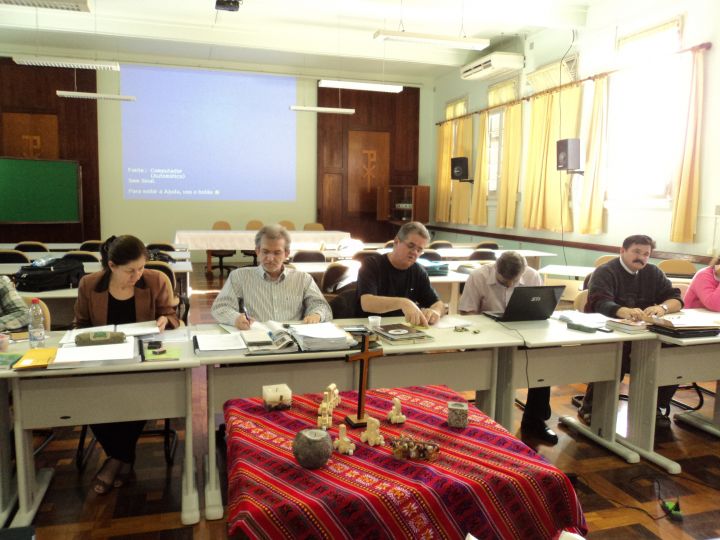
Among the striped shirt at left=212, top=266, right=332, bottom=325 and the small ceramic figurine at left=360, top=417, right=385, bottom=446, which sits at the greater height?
the striped shirt at left=212, top=266, right=332, bottom=325

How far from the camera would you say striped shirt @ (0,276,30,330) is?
2832 millimetres

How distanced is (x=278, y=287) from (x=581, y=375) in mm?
1713

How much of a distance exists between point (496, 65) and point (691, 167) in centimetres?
367

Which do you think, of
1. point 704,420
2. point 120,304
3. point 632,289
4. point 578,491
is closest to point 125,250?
point 120,304

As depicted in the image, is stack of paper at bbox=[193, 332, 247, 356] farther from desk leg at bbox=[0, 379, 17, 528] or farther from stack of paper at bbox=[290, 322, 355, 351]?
desk leg at bbox=[0, 379, 17, 528]

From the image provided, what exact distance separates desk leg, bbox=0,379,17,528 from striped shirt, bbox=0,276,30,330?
15.5 inches

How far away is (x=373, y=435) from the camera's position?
177cm

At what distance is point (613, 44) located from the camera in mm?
7332

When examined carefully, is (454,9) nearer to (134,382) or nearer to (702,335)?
(702,335)

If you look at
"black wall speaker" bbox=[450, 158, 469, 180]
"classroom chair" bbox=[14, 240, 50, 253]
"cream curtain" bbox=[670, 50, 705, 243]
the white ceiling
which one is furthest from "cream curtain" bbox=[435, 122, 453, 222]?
"classroom chair" bbox=[14, 240, 50, 253]

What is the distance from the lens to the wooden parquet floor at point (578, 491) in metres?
2.46

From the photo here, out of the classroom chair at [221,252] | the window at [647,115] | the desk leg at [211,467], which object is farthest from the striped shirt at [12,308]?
the classroom chair at [221,252]

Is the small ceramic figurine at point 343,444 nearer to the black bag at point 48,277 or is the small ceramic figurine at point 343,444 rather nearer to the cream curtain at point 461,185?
the black bag at point 48,277

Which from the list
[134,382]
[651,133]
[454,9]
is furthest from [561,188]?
[134,382]
